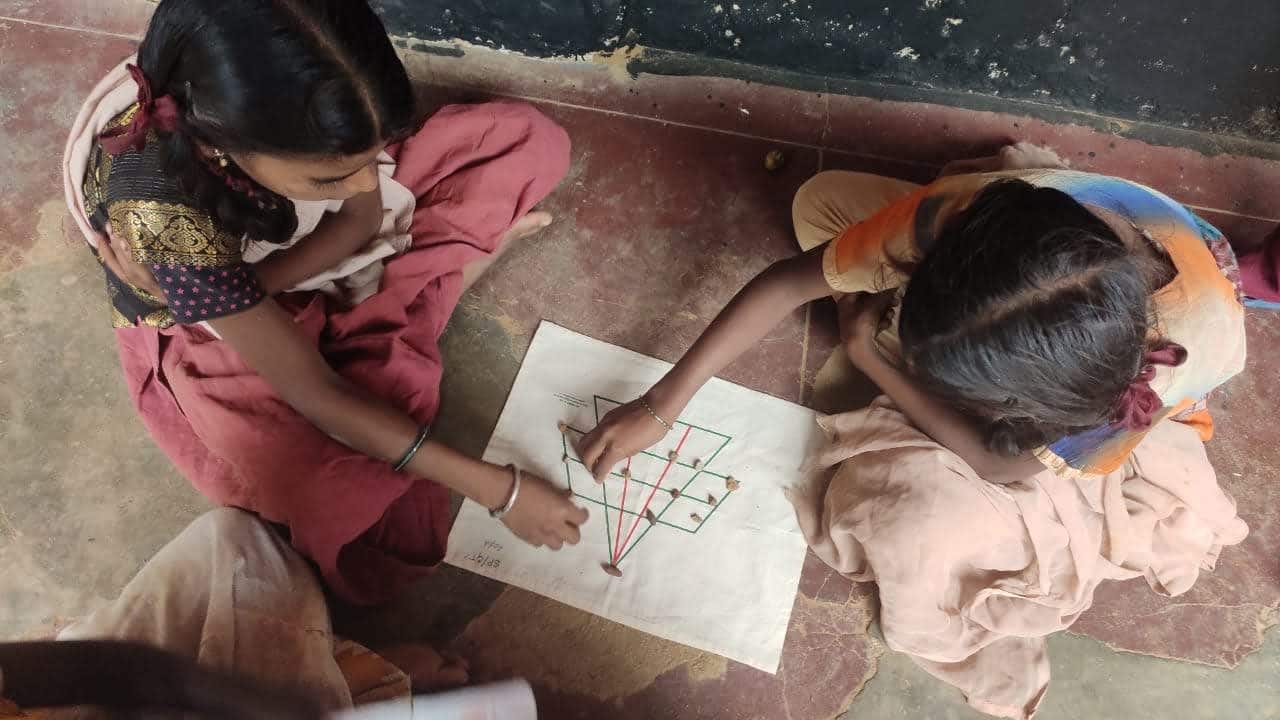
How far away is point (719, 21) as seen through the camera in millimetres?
1028

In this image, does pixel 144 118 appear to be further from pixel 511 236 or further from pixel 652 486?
pixel 652 486

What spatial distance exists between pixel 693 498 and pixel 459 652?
344 millimetres

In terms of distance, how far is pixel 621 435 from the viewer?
35.1 inches

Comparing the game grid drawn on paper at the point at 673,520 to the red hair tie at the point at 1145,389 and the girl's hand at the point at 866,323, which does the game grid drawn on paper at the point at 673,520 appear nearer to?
the girl's hand at the point at 866,323

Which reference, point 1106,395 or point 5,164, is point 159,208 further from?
point 1106,395

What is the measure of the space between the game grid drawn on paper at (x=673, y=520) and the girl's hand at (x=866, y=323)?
12cm

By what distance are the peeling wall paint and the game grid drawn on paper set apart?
1.61 feet

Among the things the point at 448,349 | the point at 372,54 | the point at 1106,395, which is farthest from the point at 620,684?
the point at 372,54

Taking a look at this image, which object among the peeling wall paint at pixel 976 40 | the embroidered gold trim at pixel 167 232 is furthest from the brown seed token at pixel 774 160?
the embroidered gold trim at pixel 167 232

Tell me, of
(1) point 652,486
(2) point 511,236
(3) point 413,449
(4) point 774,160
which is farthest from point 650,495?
(4) point 774,160

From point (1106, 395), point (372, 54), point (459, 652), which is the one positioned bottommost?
point (459, 652)

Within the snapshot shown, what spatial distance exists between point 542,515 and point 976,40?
2.73ft

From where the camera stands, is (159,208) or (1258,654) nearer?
(159,208)

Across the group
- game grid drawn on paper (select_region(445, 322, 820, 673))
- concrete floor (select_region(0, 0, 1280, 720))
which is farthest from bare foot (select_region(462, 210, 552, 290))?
game grid drawn on paper (select_region(445, 322, 820, 673))
